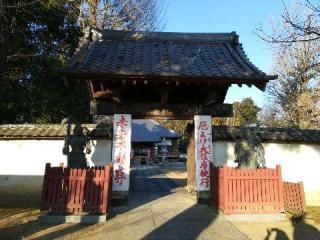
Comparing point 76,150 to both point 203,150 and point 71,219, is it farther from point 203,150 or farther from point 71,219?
point 203,150

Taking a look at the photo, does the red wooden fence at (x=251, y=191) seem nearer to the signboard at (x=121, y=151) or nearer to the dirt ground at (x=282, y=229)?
the dirt ground at (x=282, y=229)

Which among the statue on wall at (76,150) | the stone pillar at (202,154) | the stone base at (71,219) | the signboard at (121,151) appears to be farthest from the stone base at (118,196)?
the stone pillar at (202,154)

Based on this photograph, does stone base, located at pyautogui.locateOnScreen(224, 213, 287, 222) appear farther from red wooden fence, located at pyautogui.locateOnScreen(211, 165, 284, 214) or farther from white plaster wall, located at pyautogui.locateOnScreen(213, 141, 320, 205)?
white plaster wall, located at pyautogui.locateOnScreen(213, 141, 320, 205)

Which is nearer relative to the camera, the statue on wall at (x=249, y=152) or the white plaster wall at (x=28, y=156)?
the statue on wall at (x=249, y=152)

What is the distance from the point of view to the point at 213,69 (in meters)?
10.5

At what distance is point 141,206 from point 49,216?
300cm

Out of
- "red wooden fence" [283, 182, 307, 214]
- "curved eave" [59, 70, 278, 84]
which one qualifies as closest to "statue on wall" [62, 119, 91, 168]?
"curved eave" [59, 70, 278, 84]

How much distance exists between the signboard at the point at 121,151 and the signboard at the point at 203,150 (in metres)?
2.14

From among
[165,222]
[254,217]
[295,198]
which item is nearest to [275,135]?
[295,198]

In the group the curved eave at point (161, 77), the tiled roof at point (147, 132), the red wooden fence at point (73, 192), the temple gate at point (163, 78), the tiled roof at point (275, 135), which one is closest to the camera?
the red wooden fence at point (73, 192)

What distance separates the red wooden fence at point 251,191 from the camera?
8938mm

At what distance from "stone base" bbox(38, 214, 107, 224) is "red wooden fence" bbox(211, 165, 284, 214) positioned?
318 cm

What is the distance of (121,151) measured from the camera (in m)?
10.6

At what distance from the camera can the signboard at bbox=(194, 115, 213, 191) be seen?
10.9 meters
